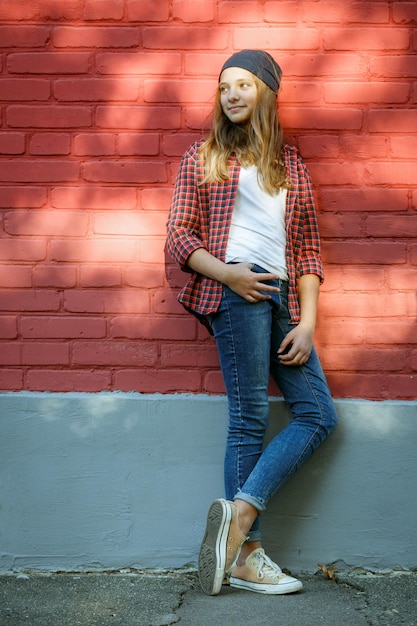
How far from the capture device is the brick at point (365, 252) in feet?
10.8

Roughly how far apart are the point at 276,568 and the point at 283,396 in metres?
0.65

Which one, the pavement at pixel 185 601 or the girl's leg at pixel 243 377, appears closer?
the pavement at pixel 185 601

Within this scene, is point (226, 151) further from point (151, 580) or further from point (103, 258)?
point (151, 580)

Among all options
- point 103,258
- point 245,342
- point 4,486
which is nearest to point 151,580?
point 4,486

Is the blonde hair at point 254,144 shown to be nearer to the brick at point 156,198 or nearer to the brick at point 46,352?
the brick at point 156,198

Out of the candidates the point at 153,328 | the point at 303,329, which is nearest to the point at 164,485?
the point at 153,328

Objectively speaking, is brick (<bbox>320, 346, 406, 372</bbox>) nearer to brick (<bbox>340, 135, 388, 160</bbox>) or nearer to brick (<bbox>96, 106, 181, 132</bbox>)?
brick (<bbox>340, 135, 388, 160</bbox>)

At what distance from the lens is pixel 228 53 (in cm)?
324

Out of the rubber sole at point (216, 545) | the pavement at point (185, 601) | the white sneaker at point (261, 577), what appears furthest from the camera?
the white sneaker at point (261, 577)

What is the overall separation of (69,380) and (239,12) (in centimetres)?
161

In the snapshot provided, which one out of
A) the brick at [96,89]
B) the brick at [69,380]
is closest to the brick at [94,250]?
the brick at [69,380]

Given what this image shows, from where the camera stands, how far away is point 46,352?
3.33 m

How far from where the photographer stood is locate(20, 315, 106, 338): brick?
3.32 m

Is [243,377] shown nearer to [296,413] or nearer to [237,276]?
[296,413]
